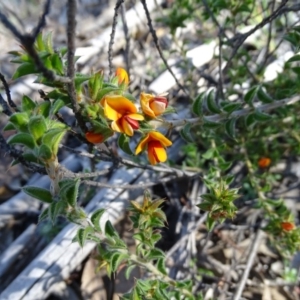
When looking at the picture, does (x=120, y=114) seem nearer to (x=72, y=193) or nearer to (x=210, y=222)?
(x=72, y=193)

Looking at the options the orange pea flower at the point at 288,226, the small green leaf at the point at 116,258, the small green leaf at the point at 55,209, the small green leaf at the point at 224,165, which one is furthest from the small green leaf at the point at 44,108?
the orange pea flower at the point at 288,226

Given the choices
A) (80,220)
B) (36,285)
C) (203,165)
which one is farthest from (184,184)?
(80,220)

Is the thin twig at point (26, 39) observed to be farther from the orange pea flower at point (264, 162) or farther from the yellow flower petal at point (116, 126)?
the orange pea flower at point (264, 162)

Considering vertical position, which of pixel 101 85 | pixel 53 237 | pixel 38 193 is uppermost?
pixel 101 85

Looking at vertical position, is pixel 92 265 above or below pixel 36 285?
below

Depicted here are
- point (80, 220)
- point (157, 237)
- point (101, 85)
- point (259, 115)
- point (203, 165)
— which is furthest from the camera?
point (203, 165)

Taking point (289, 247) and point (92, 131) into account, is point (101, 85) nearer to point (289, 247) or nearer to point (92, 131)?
point (92, 131)

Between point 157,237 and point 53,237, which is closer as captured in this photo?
point 157,237
